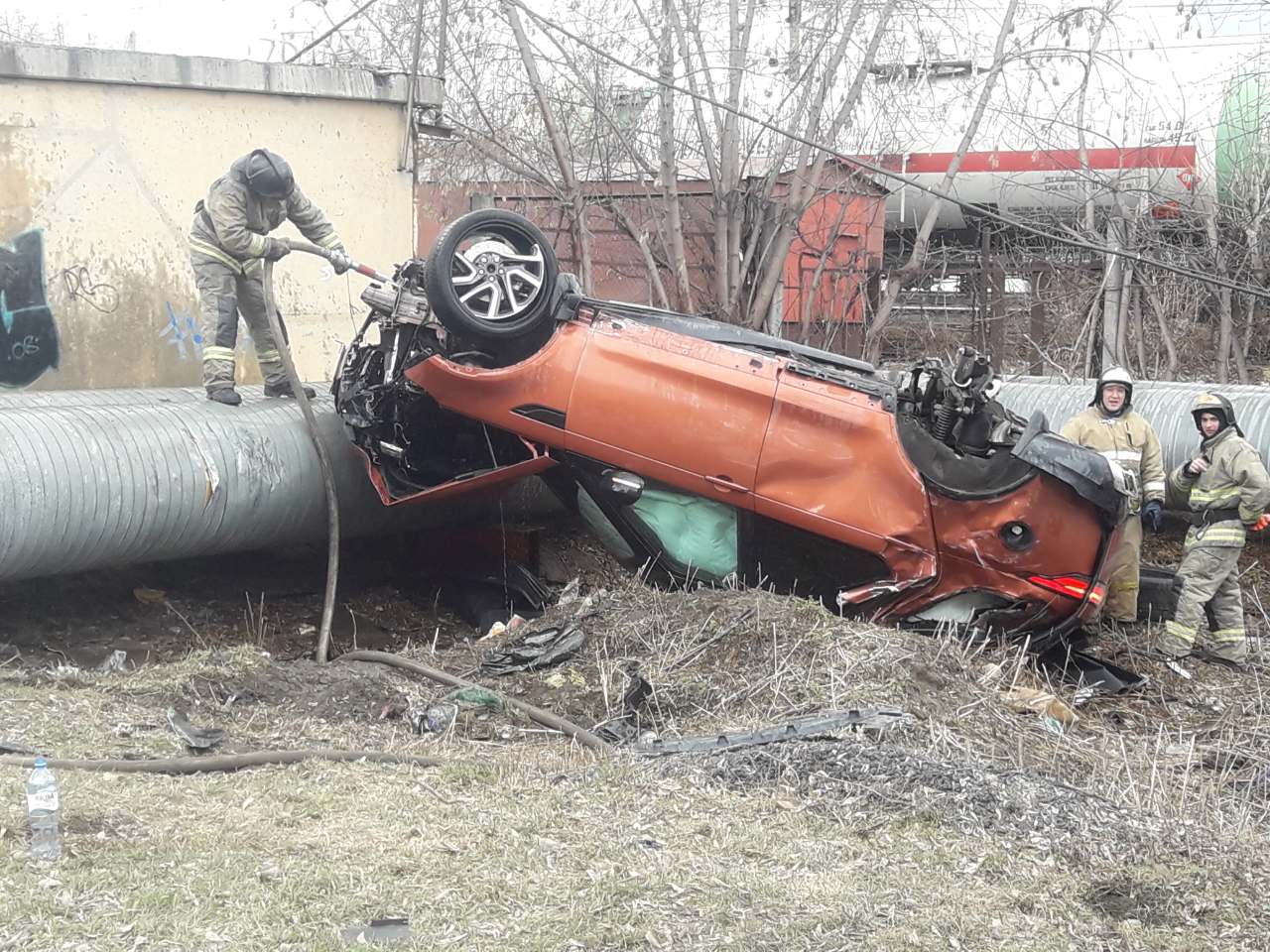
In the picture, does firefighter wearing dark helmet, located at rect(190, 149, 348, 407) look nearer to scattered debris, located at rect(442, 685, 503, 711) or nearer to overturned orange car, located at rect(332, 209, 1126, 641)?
overturned orange car, located at rect(332, 209, 1126, 641)

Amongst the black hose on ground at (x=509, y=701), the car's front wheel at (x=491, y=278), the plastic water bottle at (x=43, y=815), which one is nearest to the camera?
the plastic water bottle at (x=43, y=815)

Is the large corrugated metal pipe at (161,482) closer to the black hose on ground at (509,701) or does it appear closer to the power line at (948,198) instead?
the black hose on ground at (509,701)

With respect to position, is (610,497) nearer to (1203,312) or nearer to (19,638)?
(19,638)

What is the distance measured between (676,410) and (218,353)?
272 cm

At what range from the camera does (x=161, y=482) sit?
662cm

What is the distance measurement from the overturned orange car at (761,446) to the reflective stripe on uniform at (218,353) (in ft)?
4.07

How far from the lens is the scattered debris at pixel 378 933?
121 inches

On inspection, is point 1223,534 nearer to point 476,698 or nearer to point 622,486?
point 622,486

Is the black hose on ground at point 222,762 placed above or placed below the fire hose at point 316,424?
below

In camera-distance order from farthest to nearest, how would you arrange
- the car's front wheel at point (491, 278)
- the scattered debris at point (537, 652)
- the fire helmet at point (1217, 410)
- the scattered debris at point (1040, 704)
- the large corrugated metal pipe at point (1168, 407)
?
the large corrugated metal pipe at point (1168, 407) → the fire helmet at point (1217, 410) → the car's front wheel at point (491, 278) → the scattered debris at point (537, 652) → the scattered debris at point (1040, 704)

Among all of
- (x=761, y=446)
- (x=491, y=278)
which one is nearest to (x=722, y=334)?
(x=761, y=446)

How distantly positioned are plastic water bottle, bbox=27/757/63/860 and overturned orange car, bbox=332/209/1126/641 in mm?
3281

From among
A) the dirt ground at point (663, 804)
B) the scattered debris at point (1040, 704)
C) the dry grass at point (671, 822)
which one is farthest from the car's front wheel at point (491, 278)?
the scattered debris at point (1040, 704)

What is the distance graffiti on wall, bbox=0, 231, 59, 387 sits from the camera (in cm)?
938
